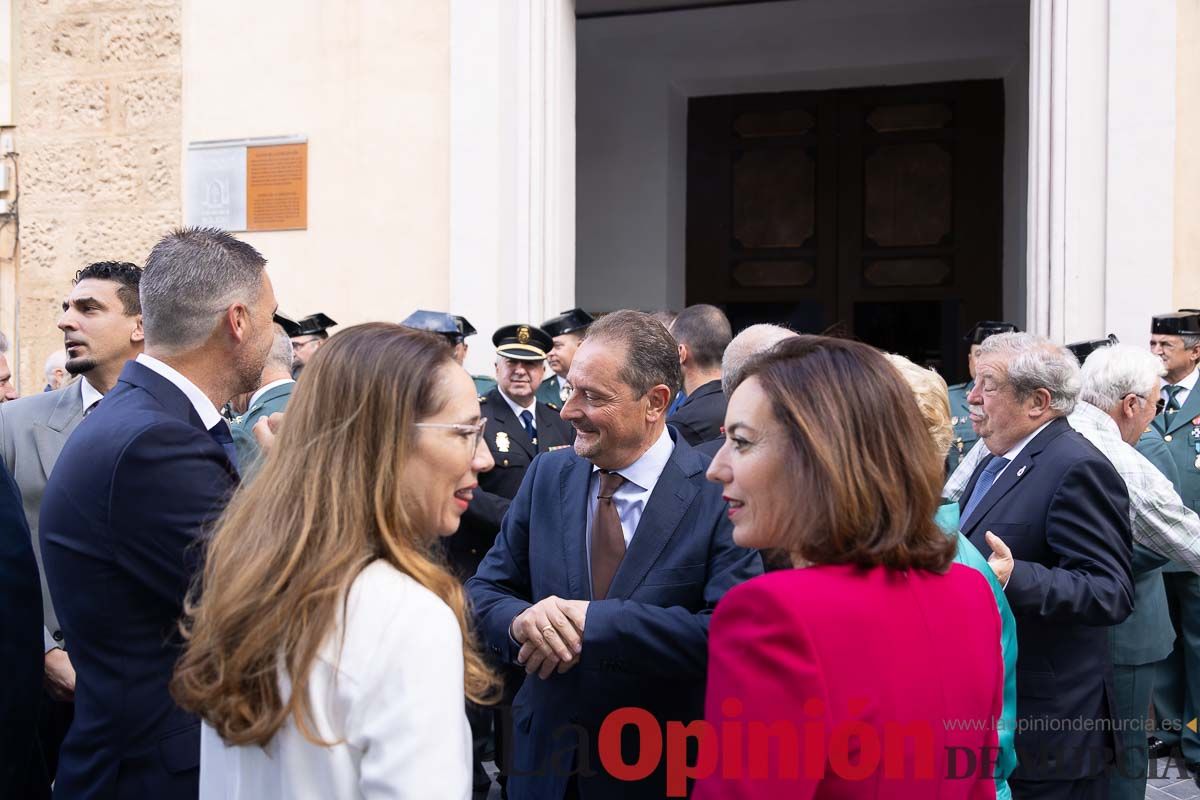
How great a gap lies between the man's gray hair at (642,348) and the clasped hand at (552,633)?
601 mm

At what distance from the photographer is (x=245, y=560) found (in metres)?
1.57

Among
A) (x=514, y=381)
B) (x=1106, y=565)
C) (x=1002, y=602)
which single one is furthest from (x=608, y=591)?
(x=514, y=381)

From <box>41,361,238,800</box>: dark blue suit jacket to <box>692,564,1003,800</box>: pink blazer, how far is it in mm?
1068

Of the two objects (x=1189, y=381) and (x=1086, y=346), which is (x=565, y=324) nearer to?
(x=1086, y=346)

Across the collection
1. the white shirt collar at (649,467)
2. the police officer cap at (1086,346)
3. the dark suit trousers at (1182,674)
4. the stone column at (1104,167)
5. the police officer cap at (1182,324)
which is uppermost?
the stone column at (1104,167)

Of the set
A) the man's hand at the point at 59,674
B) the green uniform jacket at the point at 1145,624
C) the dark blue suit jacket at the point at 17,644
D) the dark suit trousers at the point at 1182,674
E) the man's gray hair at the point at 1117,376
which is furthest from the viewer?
the dark suit trousers at the point at 1182,674

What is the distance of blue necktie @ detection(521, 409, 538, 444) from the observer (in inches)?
219

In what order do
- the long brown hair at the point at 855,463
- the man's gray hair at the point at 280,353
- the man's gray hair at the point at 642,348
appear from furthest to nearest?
the man's gray hair at the point at 280,353 < the man's gray hair at the point at 642,348 < the long brown hair at the point at 855,463

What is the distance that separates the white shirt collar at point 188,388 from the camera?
92.0 inches

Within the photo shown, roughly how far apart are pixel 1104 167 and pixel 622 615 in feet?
15.3

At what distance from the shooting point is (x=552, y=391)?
6.73 meters

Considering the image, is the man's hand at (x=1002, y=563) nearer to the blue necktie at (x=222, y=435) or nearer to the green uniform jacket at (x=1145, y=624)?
the green uniform jacket at (x=1145, y=624)

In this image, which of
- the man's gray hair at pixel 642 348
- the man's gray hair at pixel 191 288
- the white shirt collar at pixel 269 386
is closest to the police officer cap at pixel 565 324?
the white shirt collar at pixel 269 386

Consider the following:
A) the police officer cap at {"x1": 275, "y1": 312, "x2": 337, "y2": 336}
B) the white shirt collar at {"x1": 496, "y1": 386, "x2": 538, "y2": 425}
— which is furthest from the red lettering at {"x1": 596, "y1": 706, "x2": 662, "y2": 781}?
the police officer cap at {"x1": 275, "y1": 312, "x2": 337, "y2": 336}
